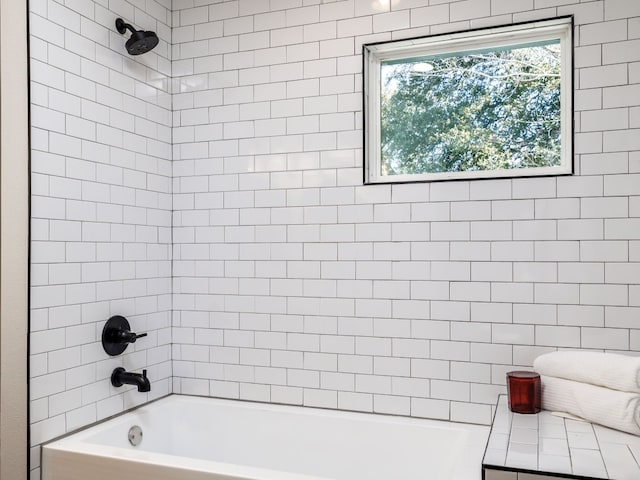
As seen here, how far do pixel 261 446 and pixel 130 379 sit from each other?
691 mm

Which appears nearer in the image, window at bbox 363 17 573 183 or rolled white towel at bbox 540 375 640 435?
rolled white towel at bbox 540 375 640 435

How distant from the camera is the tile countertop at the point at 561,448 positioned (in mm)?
1624

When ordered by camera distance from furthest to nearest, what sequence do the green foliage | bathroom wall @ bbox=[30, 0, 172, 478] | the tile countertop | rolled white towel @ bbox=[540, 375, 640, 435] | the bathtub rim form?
the green foliage
the bathtub rim
bathroom wall @ bbox=[30, 0, 172, 478]
rolled white towel @ bbox=[540, 375, 640, 435]
the tile countertop

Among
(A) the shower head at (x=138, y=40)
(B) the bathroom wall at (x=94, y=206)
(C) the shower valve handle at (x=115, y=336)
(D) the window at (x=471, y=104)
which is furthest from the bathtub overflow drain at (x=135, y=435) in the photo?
(A) the shower head at (x=138, y=40)

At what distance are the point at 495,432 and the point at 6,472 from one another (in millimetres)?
1769

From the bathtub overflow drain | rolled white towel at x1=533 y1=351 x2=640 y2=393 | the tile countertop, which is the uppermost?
rolled white towel at x1=533 y1=351 x2=640 y2=393

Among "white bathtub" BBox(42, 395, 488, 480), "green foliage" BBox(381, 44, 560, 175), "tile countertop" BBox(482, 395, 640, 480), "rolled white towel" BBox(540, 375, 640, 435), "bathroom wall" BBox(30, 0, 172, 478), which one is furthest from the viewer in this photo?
"green foliage" BBox(381, 44, 560, 175)

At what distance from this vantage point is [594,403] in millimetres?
1994

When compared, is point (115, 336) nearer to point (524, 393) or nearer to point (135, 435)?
point (135, 435)

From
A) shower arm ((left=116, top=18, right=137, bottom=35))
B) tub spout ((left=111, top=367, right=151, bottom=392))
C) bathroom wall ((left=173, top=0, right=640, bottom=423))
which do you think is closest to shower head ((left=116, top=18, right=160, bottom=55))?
shower arm ((left=116, top=18, right=137, bottom=35))

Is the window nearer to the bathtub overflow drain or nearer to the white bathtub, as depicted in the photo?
the white bathtub

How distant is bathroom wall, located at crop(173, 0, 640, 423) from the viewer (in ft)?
7.52

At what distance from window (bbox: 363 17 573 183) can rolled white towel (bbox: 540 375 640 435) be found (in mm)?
869

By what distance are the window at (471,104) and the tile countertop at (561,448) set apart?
1.02 metres
